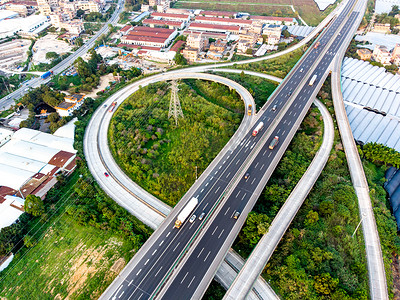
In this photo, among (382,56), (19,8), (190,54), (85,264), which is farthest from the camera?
(19,8)

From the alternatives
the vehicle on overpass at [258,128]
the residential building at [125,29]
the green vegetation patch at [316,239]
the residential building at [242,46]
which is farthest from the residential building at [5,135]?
the residential building at [242,46]

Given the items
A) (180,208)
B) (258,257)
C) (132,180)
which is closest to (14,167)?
(132,180)

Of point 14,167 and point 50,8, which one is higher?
point 50,8

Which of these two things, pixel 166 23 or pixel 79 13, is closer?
pixel 166 23

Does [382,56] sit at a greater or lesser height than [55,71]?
greater

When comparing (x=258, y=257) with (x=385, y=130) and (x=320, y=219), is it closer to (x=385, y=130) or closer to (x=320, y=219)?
(x=320, y=219)

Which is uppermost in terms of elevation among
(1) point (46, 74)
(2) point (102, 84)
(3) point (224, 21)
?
(3) point (224, 21)

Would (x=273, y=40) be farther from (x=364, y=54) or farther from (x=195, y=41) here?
(x=364, y=54)

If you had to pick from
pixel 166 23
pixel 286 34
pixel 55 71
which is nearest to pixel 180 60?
pixel 55 71
